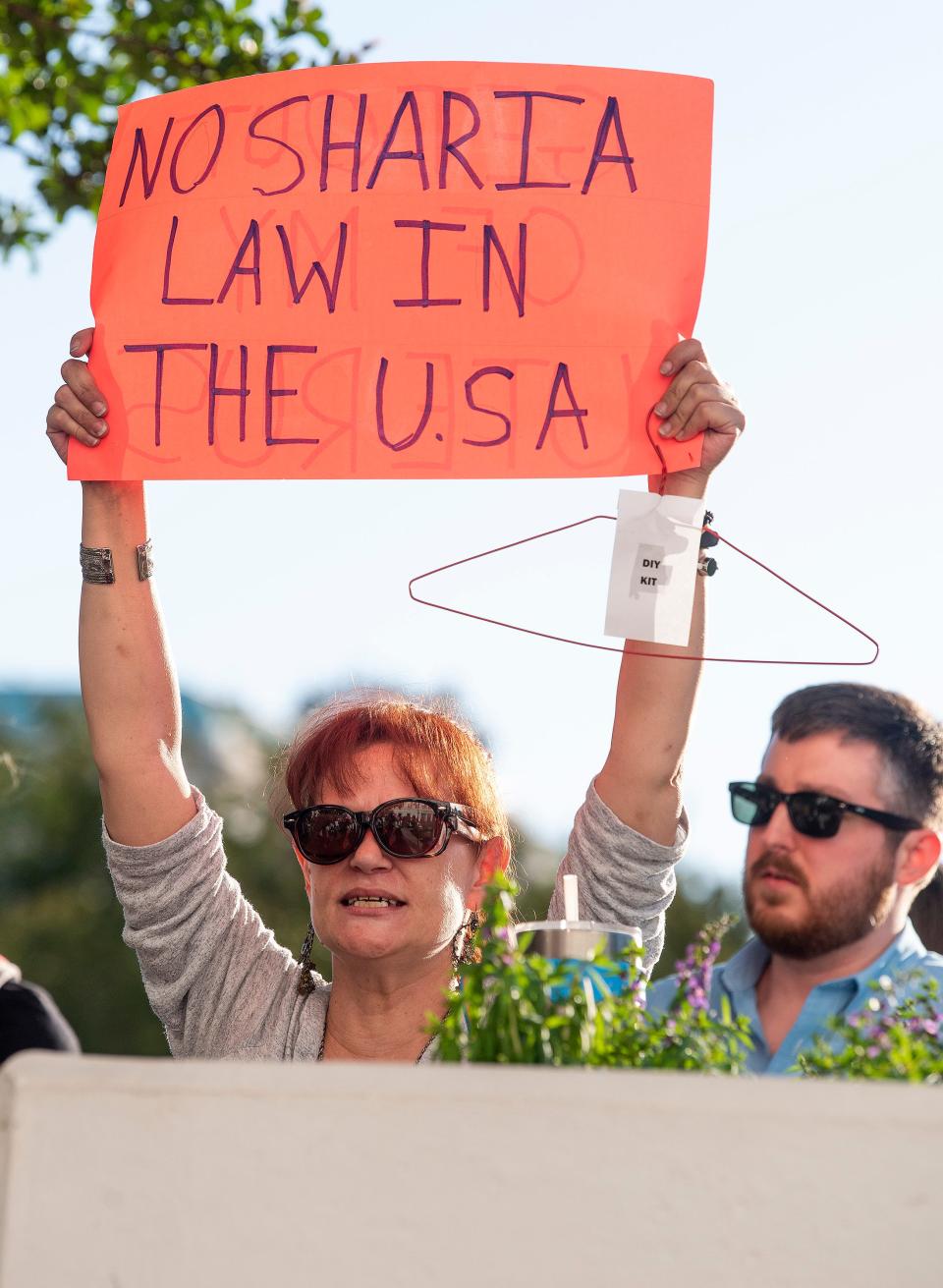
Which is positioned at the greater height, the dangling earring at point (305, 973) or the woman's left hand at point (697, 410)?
the woman's left hand at point (697, 410)

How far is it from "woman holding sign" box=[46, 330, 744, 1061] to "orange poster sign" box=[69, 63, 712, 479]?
0.15 metres

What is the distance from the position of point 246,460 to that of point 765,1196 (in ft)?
5.75

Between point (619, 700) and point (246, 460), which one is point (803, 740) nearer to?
point (619, 700)

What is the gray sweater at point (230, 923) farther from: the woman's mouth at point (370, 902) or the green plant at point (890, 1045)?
the green plant at point (890, 1045)

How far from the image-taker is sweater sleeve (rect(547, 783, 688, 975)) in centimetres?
279

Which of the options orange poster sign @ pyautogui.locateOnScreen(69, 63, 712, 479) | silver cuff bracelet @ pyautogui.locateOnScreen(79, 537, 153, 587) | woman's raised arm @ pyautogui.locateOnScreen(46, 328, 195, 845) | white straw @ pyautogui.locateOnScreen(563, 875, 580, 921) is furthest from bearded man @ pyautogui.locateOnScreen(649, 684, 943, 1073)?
silver cuff bracelet @ pyautogui.locateOnScreen(79, 537, 153, 587)

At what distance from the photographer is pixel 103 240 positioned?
3039mm

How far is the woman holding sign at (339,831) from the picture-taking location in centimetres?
277

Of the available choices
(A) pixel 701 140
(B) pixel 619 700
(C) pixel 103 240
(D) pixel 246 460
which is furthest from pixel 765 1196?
(C) pixel 103 240

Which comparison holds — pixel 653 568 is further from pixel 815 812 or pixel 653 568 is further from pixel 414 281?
pixel 414 281

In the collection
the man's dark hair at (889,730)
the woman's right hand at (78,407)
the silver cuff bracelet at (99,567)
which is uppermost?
the woman's right hand at (78,407)

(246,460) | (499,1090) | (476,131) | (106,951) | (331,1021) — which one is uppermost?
(476,131)

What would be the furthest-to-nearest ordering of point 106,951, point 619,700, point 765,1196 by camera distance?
1. point 106,951
2. point 619,700
3. point 765,1196

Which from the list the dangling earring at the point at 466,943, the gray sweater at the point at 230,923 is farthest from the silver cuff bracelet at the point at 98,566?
the dangling earring at the point at 466,943
